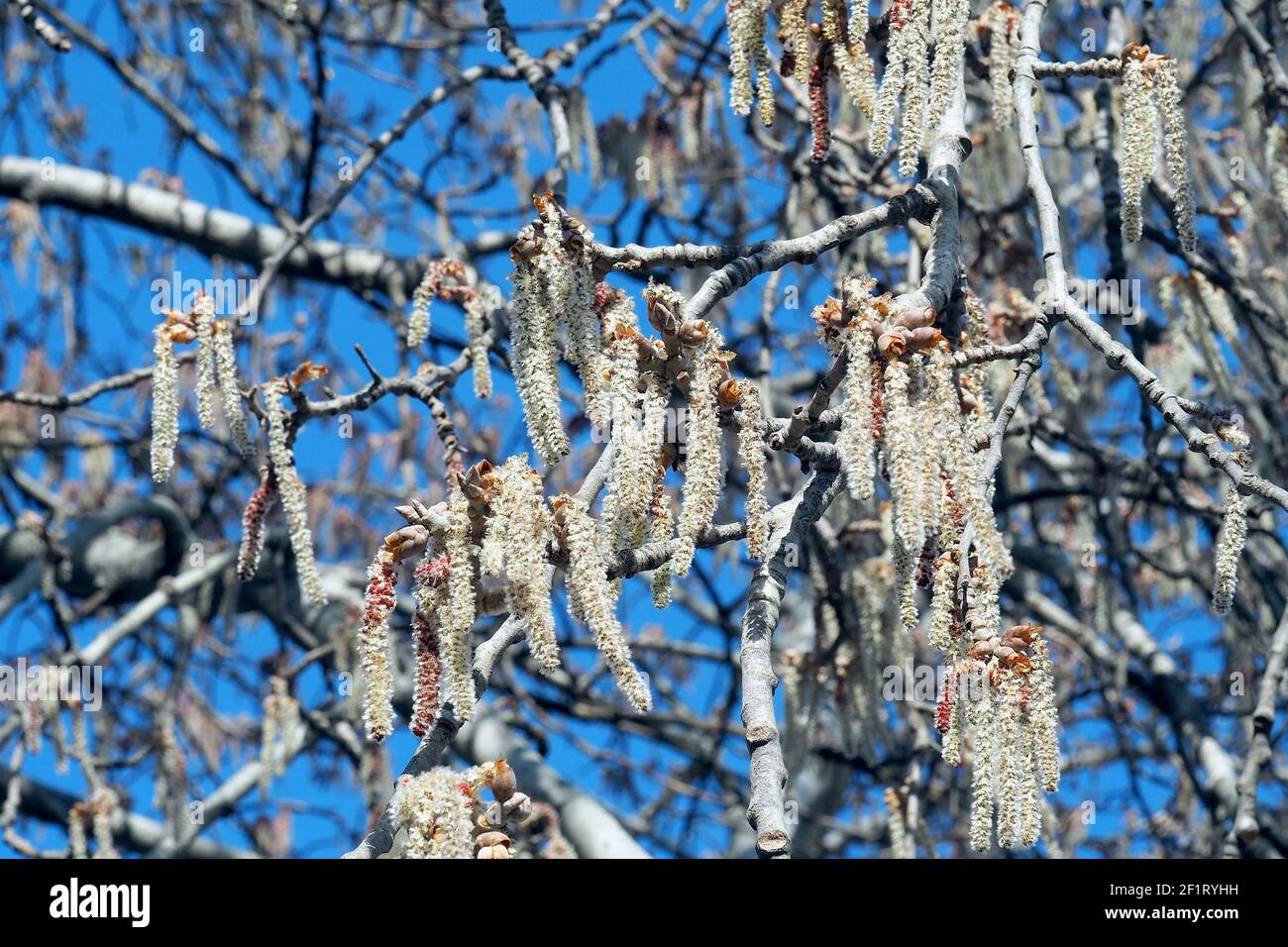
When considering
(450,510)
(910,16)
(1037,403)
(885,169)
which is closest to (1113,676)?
(1037,403)

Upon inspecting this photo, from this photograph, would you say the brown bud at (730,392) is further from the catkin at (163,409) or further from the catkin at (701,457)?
the catkin at (163,409)

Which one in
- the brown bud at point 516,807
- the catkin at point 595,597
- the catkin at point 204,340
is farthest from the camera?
the catkin at point 204,340

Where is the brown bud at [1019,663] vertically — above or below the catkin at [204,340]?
below

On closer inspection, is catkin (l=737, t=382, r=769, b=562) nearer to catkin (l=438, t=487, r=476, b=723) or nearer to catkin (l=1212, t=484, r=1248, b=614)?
catkin (l=438, t=487, r=476, b=723)

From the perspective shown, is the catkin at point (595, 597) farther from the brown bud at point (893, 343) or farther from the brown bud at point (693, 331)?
the brown bud at point (893, 343)
